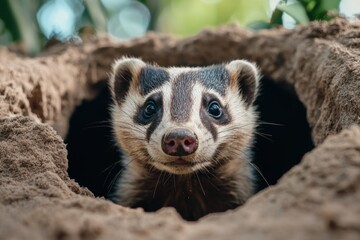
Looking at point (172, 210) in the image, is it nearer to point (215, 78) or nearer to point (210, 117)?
point (210, 117)

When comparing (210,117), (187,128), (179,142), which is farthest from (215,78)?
(179,142)

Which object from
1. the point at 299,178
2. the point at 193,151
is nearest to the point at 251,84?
the point at 193,151

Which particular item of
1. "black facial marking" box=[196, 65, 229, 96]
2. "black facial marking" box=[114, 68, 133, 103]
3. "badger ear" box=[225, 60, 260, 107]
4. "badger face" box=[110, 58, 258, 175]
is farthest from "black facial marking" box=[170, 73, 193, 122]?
"black facial marking" box=[114, 68, 133, 103]

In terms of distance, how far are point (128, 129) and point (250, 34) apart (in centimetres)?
209

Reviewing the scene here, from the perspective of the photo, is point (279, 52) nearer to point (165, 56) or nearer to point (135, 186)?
point (165, 56)

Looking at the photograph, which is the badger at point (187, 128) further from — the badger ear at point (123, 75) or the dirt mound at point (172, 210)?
the dirt mound at point (172, 210)

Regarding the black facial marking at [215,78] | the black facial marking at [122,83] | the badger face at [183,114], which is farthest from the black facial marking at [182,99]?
the black facial marking at [122,83]

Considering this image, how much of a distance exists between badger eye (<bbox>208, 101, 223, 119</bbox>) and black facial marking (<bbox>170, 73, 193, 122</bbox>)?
0.25 meters

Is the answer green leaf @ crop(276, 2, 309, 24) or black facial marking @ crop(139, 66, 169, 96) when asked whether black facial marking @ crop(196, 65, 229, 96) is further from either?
green leaf @ crop(276, 2, 309, 24)

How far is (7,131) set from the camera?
361 cm

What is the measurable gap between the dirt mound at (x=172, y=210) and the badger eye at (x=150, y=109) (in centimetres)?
86

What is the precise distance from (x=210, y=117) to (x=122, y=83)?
1208 millimetres

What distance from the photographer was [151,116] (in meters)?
4.29

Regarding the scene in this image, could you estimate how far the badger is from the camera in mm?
3908
